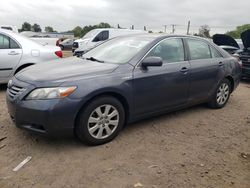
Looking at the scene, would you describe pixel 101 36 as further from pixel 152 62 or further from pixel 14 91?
pixel 14 91

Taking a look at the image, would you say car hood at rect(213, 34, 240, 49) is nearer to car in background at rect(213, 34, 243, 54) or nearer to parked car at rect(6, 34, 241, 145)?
car in background at rect(213, 34, 243, 54)

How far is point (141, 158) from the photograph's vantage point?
3.48 m

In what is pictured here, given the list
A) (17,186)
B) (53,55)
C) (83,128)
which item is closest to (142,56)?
(83,128)

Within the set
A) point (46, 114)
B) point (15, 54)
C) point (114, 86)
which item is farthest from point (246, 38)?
point (46, 114)

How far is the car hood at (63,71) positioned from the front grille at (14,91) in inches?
5.0

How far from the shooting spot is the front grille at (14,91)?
11.7 ft

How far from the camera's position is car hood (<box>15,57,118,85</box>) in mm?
3533

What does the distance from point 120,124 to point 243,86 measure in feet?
18.9

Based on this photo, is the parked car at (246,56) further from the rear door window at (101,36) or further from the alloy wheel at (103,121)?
the rear door window at (101,36)

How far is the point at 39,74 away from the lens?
146 inches

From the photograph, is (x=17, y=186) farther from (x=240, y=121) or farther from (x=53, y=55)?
(x=53, y=55)

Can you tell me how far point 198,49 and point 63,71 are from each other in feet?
8.56

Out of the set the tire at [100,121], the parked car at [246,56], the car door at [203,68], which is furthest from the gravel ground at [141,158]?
the parked car at [246,56]

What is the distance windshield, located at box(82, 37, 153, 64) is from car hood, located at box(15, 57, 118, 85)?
0.82 ft
